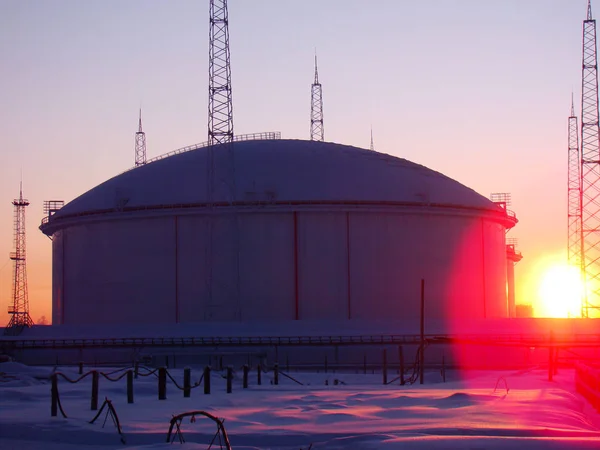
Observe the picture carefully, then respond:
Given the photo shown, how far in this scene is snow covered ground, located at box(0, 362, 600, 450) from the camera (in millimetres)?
15758

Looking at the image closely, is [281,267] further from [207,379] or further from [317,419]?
[317,419]

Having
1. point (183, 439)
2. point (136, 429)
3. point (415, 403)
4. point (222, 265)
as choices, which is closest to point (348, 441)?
point (183, 439)

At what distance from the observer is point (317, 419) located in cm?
1883

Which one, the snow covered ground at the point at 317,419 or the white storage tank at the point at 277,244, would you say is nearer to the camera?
the snow covered ground at the point at 317,419

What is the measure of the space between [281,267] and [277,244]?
123 cm

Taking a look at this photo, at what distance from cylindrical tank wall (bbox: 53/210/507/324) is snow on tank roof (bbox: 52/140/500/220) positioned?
1104 mm

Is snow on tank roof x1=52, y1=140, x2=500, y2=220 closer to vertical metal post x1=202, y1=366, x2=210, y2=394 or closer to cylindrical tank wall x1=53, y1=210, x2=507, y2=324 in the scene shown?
cylindrical tank wall x1=53, y1=210, x2=507, y2=324

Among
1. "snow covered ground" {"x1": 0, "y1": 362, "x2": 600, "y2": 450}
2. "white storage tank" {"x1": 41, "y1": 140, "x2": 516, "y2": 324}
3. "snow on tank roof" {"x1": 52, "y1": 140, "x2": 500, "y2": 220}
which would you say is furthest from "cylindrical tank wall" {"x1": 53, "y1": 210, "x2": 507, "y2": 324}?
"snow covered ground" {"x1": 0, "y1": 362, "x2": 600, "y2": 450}

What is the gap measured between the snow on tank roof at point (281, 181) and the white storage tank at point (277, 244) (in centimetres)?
10

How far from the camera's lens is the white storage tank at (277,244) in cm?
4994

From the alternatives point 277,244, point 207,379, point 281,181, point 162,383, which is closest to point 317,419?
point 162,383

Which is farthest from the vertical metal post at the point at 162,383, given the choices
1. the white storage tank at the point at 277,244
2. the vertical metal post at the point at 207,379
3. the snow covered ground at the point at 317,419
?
the white storage tank at the point at 277,244

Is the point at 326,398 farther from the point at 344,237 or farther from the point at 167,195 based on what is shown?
the point at 167,195

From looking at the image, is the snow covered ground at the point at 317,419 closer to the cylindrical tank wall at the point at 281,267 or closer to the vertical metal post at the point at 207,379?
the vertical metal post at the point at 207,379
